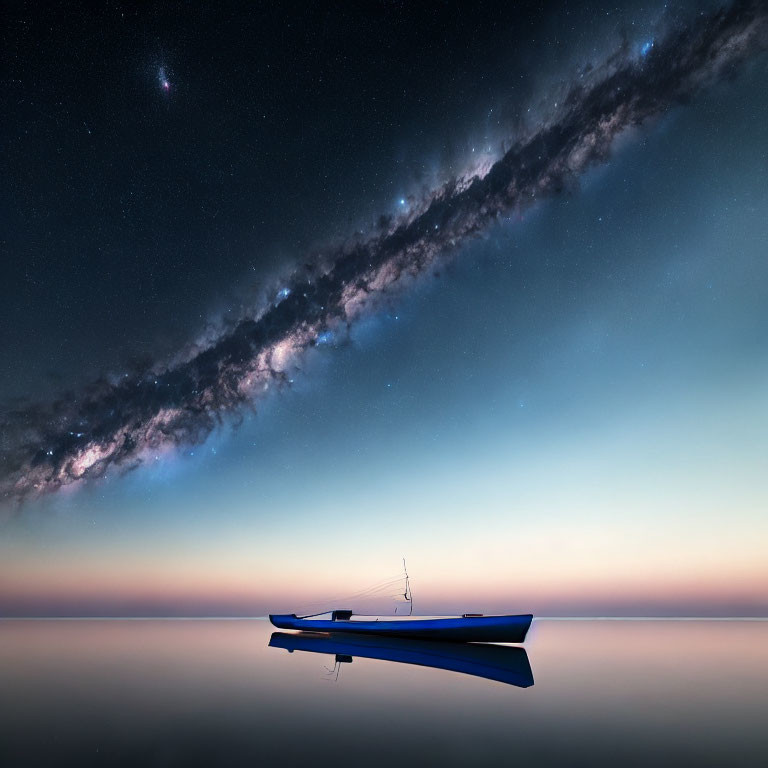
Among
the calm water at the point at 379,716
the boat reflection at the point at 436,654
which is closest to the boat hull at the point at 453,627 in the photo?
the boat reflection at the point at 436,654

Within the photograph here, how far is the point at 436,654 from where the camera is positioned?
136ft

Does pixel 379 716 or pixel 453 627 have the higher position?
pixel 453 627

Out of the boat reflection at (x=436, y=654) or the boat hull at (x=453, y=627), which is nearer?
the boat reflection at (x=436, y=654)

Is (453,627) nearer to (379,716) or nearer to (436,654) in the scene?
(436,654)

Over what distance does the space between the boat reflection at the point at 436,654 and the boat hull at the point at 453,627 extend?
1.23m

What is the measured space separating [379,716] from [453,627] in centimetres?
2154

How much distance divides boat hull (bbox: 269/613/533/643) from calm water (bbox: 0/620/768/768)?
8.19 feet

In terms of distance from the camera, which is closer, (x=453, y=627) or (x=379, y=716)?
(x=379, y=716)

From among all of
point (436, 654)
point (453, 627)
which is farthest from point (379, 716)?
point (436, 654)

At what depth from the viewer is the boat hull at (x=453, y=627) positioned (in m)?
34.5

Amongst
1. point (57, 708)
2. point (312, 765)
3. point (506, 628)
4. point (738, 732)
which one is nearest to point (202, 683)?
point (57, 708)

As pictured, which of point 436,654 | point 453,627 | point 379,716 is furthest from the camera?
point 436,654

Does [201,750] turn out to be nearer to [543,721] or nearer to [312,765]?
[312,765]

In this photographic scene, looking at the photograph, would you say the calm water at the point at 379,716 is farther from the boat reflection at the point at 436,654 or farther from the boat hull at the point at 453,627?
the boat hull at the point at 453,627
